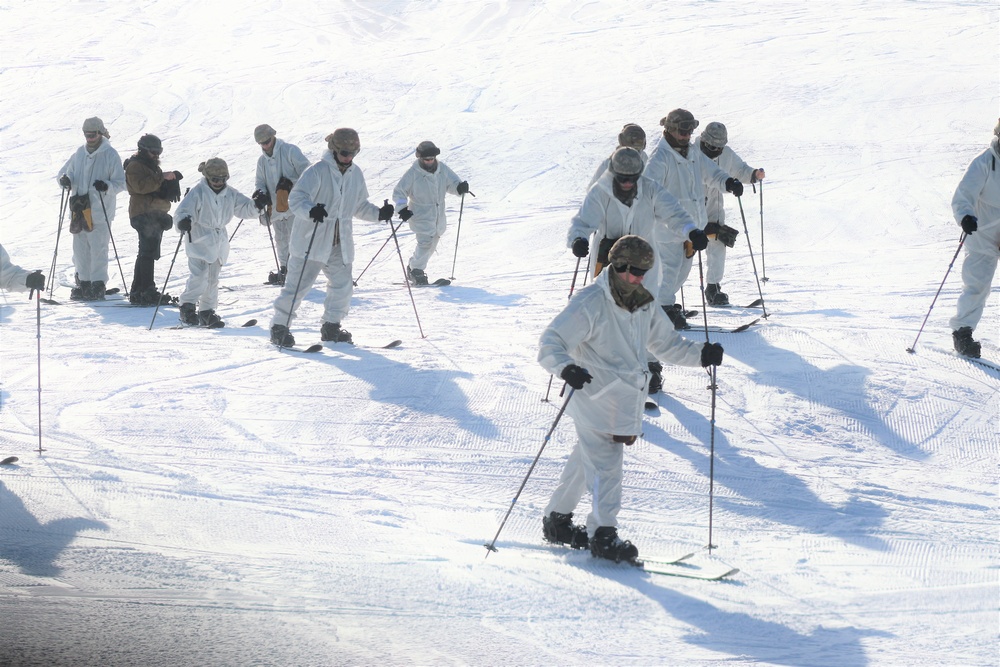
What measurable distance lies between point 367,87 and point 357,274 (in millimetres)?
10648

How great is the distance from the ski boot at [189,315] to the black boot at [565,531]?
6.42m

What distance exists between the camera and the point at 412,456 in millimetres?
7777

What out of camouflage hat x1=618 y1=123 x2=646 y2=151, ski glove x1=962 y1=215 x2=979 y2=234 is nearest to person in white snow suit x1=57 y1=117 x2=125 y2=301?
camouflage hat x1=618 y1=123 x2=646 y2=151

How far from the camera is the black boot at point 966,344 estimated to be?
9289 mm

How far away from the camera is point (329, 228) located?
32.8 feet

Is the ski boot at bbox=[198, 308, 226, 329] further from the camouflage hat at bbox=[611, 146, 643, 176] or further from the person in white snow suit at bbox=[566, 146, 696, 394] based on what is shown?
the camouflage hat at bbox=[611, 146, 643, 176]

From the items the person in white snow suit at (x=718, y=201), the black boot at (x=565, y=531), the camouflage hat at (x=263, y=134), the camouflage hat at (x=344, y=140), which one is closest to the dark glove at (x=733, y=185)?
the person in white snow suit at (x=718, y=201)

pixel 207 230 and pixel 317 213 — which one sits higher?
pixel 317 213

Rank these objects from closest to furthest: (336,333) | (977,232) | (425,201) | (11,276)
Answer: (11,276)
(977,232)
(336,333)
(425,201)

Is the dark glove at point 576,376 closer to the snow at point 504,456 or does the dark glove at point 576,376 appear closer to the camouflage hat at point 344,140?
the snow at point 504,456

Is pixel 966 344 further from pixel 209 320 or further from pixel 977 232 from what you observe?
pixel 209 320

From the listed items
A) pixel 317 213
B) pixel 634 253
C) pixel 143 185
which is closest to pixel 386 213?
pixel 317 213

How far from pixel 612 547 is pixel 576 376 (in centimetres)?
119

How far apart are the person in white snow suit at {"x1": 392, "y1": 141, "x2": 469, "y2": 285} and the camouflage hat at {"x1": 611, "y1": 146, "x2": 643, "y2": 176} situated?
6.12 meters
